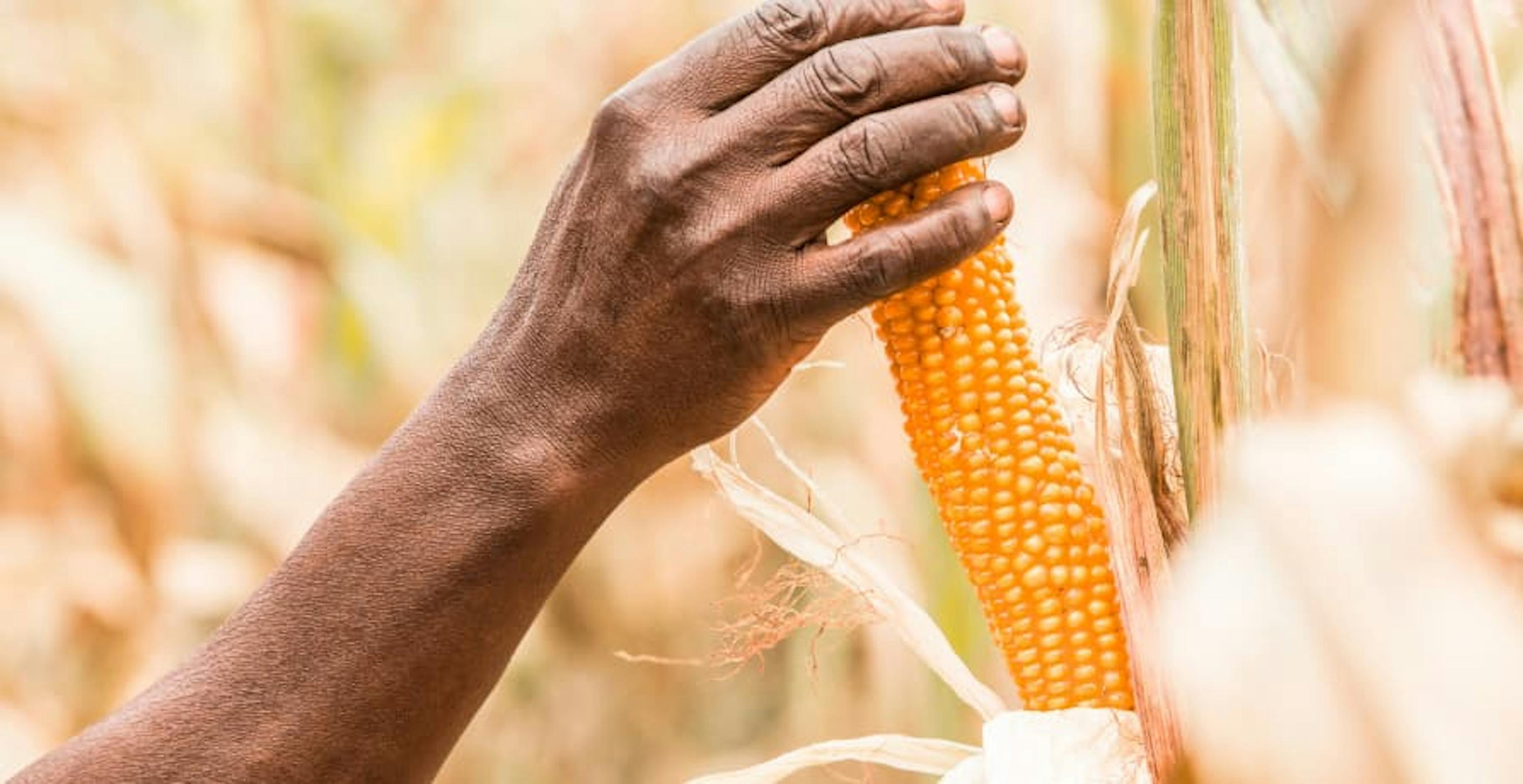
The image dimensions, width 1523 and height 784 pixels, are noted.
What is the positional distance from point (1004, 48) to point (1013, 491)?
0.52 ft

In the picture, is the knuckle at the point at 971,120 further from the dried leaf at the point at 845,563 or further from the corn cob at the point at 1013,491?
the dried leaf at the point at 845,563

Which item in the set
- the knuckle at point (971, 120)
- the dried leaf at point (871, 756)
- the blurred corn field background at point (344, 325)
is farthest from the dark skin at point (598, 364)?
the blurred corn field background at point (344, 325)

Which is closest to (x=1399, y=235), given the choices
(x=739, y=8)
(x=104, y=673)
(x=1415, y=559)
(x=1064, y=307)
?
(x=1415, y=559)

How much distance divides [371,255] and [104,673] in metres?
0.43

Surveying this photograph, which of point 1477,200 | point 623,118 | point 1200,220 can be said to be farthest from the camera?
point 623,118

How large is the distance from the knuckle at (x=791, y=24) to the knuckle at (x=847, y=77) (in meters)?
0.01

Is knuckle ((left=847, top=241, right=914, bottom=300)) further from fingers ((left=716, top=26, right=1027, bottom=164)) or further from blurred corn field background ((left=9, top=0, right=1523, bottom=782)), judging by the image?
blurred corn field background ((left=9, top=0, right=1523, bottom=782))

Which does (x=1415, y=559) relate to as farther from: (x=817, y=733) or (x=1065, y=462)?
(x=817, y=733)

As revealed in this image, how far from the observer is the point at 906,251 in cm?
51

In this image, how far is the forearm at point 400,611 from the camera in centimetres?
59

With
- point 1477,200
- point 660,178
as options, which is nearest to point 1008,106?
point 660,178

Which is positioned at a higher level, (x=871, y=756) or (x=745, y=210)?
(x=745, y=210)

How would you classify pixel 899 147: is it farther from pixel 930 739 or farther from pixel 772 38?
pixel 930 739

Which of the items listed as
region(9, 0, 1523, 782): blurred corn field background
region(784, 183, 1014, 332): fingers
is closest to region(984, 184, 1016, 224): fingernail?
region(784, 183, 1014, 332): fingers
